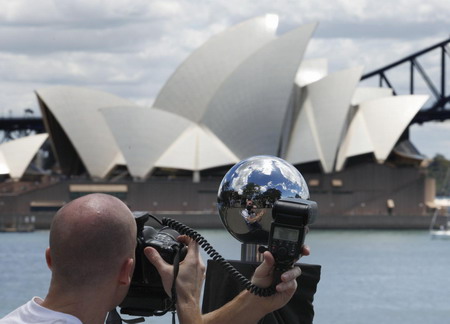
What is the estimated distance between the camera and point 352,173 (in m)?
47.7

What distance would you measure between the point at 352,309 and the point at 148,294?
18770mm

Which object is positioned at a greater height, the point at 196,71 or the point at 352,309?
the point at 196,71

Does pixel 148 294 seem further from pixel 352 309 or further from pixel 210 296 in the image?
pixel 352 309

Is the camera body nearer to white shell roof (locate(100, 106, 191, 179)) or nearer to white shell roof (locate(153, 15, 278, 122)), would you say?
white shell roof (locate(153, 15, 278, 122))

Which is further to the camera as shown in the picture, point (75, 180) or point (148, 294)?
point (75, 180)

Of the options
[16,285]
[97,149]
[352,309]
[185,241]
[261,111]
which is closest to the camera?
[185,241]

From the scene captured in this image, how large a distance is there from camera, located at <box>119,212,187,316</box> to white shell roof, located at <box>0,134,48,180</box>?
4575 centimetres

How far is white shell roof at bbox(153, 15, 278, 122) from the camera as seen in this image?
141 feet

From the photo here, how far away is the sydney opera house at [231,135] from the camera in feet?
139

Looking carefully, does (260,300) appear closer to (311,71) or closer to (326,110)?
(326,110)

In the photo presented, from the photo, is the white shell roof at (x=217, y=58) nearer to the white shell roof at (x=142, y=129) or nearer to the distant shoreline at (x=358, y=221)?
the white shell roof at (x=142, y=129)

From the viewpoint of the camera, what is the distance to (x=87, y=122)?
44094mm

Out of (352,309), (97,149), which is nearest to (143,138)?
(97,149)

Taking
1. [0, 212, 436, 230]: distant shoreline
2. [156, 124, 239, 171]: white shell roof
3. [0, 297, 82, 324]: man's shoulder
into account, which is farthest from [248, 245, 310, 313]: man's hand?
[0, 212, 436, 230]: distant shoreline
